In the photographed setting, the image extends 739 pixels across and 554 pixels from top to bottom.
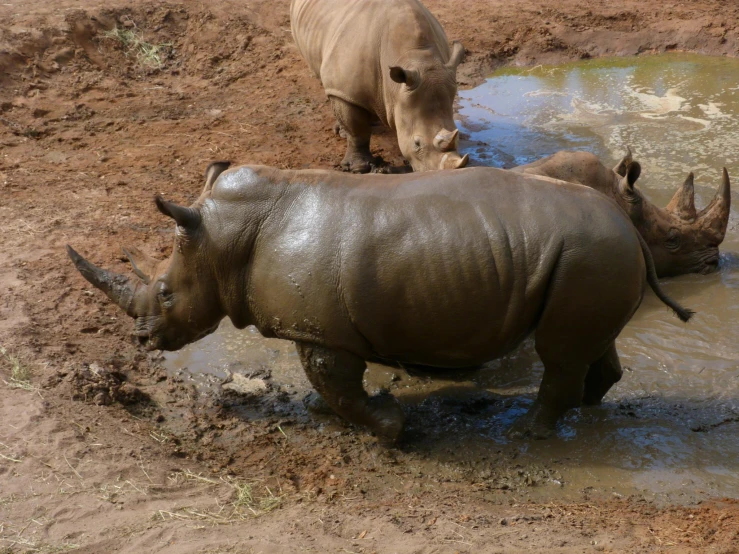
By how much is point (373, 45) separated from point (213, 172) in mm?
4008

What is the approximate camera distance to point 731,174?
369 inches

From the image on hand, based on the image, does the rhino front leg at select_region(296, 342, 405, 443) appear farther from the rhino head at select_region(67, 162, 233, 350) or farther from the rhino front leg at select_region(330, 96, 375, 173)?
the rhino front leg at select_region(330, 96, 375, 173)

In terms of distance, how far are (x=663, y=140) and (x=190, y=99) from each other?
21.8ft

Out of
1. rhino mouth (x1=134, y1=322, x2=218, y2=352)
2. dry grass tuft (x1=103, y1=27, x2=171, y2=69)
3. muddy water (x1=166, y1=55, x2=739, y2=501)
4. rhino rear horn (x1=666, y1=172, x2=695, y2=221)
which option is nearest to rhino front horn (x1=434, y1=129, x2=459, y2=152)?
rhino rear horn (x1=666, y1=172, x2=695, y2=221)

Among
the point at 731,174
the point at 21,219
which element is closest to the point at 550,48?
the point at 731,174

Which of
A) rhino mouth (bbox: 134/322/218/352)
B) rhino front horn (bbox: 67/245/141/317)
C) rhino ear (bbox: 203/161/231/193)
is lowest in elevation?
rhino mouth (bbox: 134/322/218/352)

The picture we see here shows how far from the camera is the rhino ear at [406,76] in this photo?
8.09 m

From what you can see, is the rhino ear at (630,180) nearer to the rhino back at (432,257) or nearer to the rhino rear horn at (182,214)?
the rhino back at (432,257)

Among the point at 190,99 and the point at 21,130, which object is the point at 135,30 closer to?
the point at 190,99

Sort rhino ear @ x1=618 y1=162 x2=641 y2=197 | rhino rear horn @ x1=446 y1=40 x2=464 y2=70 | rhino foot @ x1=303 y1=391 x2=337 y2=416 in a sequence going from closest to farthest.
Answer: rhino foot @ x1=303 y1=391 x2=337 y2=416 < rhino ear @ x1=618 y1=162 x2=641 y2=197 < rhino rear horn @ x1=446 y1=40 x2=464 y2=70

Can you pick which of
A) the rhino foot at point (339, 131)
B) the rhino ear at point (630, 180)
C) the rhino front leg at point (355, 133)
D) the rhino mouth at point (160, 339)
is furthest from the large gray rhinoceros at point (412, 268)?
the rhino foot at point (339, 131)

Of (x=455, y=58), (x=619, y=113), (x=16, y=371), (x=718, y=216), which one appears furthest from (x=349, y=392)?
(x=619, y=113)

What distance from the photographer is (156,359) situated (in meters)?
6.73

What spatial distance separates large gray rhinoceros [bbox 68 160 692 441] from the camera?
193 inches
